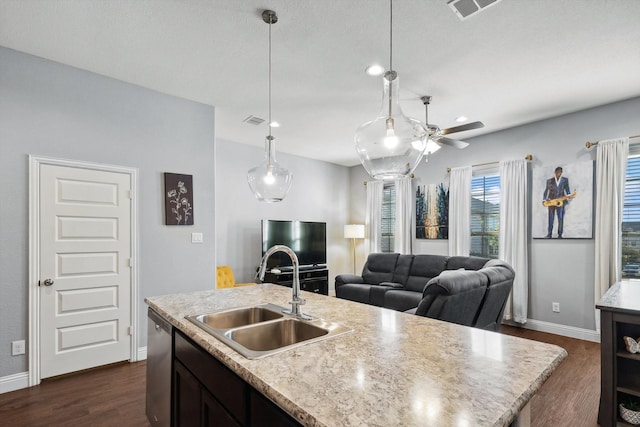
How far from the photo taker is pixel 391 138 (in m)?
1.58

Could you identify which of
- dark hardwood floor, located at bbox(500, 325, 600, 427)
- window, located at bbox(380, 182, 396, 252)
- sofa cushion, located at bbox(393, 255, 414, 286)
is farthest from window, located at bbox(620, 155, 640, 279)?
window, located at bbox(380, 182, 396, 252)

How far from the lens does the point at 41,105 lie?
9.80 feet

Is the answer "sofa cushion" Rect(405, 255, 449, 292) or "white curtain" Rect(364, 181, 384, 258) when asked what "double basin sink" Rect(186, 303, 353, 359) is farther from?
"white curtain" Rect(364, 181, 384, 258)

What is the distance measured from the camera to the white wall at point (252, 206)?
546 cm

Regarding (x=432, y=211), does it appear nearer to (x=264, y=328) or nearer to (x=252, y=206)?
(x=252, y=206)

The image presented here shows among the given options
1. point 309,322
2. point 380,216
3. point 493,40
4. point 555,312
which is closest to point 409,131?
point 309,322

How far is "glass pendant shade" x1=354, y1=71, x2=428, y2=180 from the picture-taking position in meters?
1.58

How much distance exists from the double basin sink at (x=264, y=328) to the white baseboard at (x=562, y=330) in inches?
164

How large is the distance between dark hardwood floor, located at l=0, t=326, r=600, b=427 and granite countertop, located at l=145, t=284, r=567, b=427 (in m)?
1.51

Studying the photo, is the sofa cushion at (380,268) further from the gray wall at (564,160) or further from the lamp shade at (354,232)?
the gray wall at (564,160)

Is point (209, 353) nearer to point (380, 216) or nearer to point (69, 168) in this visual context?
point (69, 168)

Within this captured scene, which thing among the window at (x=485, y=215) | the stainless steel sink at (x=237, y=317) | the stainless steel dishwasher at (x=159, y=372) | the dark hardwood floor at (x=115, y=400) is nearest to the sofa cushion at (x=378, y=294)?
the window at (x=485, y=215)

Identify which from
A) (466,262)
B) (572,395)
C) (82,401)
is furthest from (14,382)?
(466,262)

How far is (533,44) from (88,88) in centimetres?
403
